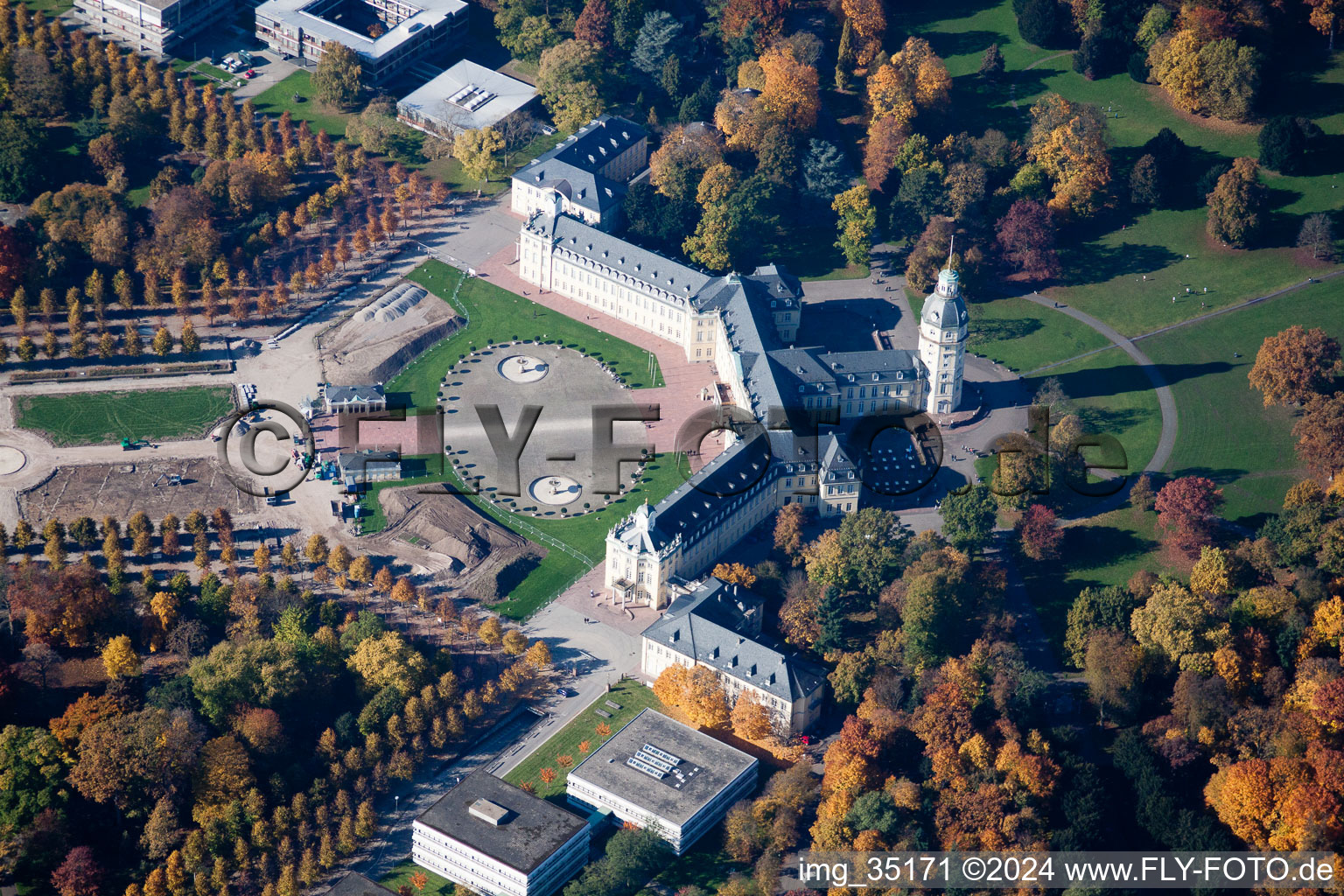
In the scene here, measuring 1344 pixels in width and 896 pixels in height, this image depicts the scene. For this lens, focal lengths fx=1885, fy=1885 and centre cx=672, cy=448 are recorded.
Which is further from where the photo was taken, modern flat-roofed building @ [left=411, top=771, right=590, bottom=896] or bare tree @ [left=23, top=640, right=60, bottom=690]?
bare tree @ [left=23, top=640, right=60, bottom=690]

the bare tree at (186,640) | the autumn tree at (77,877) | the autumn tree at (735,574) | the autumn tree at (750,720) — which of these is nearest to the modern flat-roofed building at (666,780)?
the autumn tree at (750,720)

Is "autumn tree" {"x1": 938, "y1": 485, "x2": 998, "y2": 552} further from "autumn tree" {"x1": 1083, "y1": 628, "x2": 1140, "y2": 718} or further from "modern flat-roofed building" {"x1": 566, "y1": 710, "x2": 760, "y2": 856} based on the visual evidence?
"modern flat-roofed building" {"x1": 566, "y1": 710, "x2": 760, "y2": 856}

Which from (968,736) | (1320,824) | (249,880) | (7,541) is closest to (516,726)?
(249,880)

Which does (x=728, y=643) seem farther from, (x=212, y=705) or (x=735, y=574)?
(x=212, y=705)

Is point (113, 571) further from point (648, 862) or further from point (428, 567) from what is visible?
point (648, 862)

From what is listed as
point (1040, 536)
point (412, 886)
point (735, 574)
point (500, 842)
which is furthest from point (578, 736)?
point (1040, 536)

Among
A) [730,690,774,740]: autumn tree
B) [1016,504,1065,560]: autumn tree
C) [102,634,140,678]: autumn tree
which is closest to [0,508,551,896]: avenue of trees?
[102,634,140,678]: autumn tree

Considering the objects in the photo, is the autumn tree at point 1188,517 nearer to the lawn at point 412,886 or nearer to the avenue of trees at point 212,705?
the avenue of trees at point 212,705
